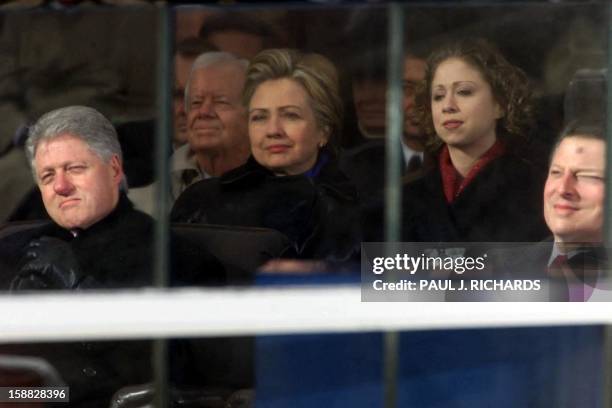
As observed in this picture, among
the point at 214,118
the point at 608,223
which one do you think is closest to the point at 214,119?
the point at 214,118

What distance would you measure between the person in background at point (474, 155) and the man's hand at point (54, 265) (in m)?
1.26

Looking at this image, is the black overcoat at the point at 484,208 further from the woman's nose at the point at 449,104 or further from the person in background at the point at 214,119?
the person in background at the point at 214,119

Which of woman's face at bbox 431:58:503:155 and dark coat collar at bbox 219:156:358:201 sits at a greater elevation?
woman's face at bbox 431:58:503:155

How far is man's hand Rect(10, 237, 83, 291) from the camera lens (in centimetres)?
442

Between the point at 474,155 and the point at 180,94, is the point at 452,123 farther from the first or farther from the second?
the point at 180,94

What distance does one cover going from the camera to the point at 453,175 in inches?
169

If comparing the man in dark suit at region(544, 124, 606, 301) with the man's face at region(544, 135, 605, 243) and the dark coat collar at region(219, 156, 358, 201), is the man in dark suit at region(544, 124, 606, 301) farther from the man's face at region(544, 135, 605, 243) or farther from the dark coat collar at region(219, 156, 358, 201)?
the dark coat collar at region(219, 156, 358, 201)

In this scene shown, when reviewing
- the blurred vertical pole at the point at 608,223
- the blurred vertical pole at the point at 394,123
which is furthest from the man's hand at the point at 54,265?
the blurred vertical pole at the point at 608,223

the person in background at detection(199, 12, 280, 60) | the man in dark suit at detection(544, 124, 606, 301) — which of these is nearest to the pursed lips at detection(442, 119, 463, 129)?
the man in dark suit at detection(544, 124, 606, 301)

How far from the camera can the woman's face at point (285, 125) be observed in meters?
4.28

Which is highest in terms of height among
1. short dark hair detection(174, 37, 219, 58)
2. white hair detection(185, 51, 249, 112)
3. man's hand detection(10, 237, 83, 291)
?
short dark hair detection(174, 37, 219, 58)

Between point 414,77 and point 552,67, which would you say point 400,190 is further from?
point 552,67

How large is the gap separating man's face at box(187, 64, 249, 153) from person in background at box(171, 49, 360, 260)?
0.04 m

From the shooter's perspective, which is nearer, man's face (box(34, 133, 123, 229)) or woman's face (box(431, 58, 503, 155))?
woman's face (box(431, 58, 503, 155))
